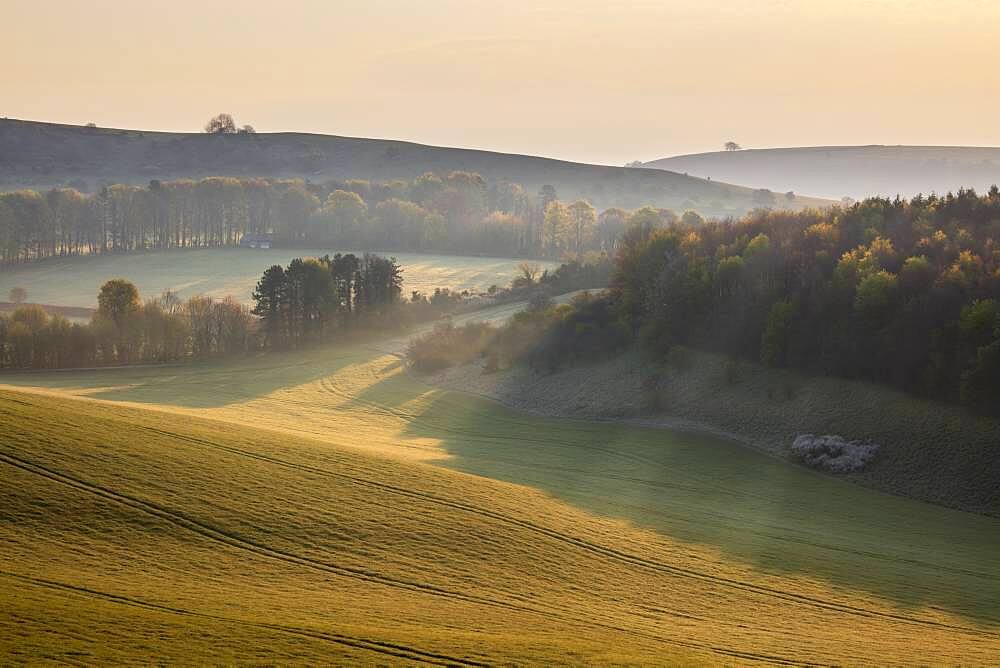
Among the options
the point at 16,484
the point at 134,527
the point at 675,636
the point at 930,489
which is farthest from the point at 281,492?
the point at 930,489

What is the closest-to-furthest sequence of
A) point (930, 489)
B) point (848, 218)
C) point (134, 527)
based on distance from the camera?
point (134, 527) → point (930, 489) → point (848, 218)

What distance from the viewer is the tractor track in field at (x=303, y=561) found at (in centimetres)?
2561

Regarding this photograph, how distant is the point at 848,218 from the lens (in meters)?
75.8

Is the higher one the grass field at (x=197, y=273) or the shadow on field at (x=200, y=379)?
the grass field at (x=197, y=273)

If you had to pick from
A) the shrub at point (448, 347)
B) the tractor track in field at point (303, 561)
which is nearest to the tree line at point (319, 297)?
the shrub at point (448, 347)

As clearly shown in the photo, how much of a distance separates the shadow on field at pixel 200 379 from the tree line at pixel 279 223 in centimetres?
6875

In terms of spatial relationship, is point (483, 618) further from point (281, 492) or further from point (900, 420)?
point (900, 420)

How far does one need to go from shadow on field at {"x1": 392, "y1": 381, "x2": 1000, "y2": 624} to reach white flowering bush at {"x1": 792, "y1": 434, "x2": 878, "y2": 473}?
1138 mm

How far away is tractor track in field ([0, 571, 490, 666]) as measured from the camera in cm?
2166

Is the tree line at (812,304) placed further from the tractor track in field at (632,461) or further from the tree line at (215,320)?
the tree line at (215,320)

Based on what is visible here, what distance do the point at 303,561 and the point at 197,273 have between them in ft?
361

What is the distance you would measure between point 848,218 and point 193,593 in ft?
212

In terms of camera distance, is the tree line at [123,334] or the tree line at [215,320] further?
the tree line at [215,320]

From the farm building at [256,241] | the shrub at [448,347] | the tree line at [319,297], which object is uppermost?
the farm building at [256,241]
